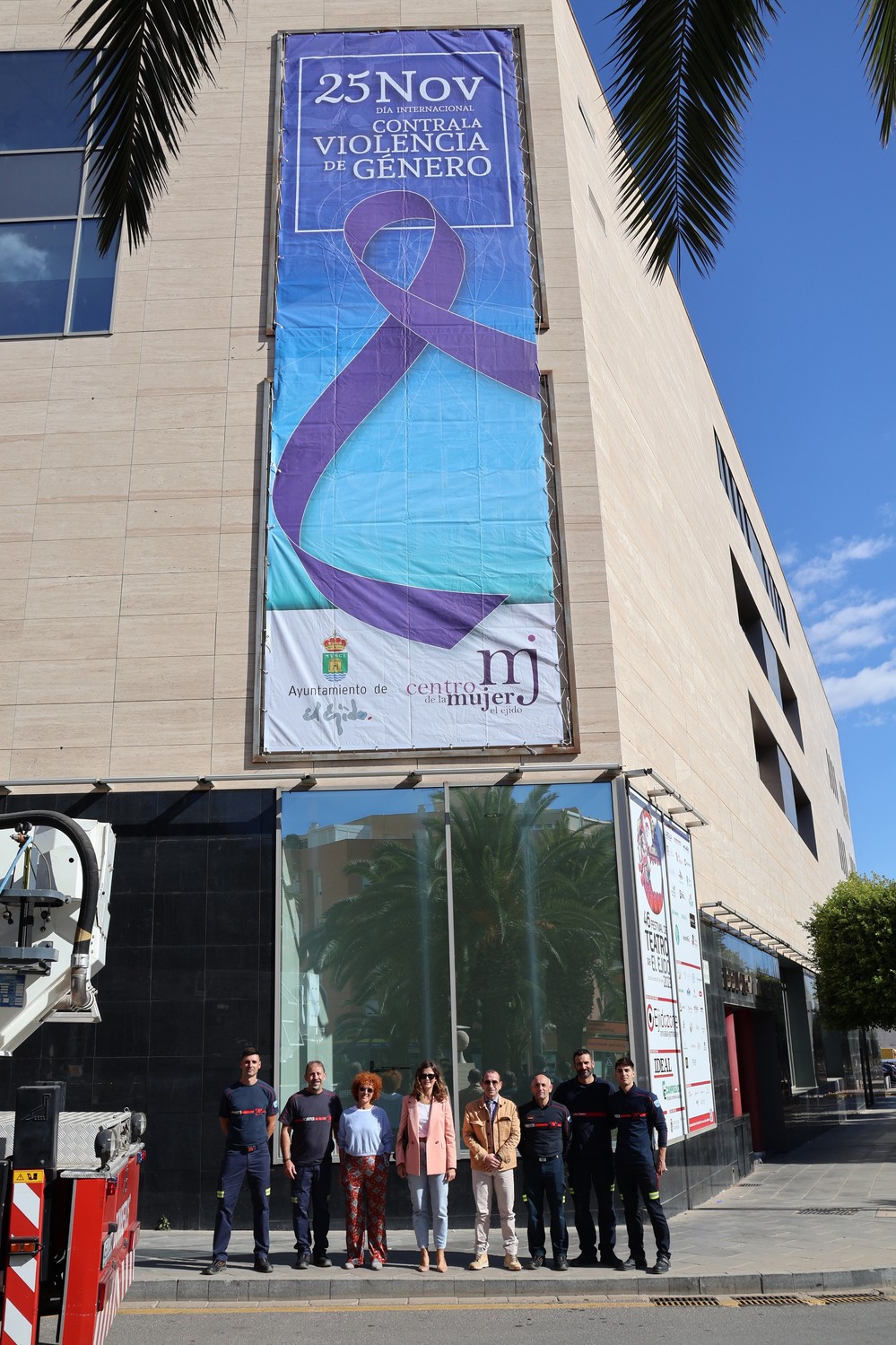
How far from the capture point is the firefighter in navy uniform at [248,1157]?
9.82 metres

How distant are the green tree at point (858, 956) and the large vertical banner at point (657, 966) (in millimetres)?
15758

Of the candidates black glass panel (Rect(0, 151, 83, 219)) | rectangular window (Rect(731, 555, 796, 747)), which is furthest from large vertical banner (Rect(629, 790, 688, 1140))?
rectangular window (Rect(731, 555, 796, 747))

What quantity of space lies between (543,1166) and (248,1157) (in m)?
2.65

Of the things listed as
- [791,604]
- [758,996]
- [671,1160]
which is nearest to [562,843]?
[671,1160]

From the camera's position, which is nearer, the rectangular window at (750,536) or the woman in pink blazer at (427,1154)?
the woman in pink blazer at (427,1154)

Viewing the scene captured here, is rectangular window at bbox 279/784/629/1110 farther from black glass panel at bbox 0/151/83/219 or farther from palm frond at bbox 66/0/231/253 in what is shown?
black glass panel at bbox 0/151/83/219

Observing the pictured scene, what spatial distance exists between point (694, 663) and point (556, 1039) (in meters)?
10.4

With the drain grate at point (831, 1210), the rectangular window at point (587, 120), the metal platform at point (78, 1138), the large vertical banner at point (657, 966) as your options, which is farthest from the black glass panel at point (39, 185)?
the drain grate at point (831, 1210)

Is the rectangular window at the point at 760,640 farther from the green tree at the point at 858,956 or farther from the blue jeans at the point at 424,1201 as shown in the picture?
the blue jeans at the point at 424,1201

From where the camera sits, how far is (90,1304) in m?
5.55

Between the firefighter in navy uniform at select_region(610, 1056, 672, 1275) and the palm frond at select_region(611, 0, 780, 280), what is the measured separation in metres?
7.66

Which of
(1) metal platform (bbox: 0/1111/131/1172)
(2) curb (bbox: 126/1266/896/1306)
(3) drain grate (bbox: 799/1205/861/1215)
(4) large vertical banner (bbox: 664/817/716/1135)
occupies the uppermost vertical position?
(4) large vertical banner (bbox: 664/817/716/1135)

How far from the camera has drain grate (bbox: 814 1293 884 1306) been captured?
29.3ft

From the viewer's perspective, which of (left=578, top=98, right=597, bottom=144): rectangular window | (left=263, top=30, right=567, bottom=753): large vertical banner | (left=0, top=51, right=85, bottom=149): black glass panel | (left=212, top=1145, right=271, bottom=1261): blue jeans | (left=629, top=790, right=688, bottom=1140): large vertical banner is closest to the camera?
(left=212, top=1145, right=271, bottom=1261): blue jeans
